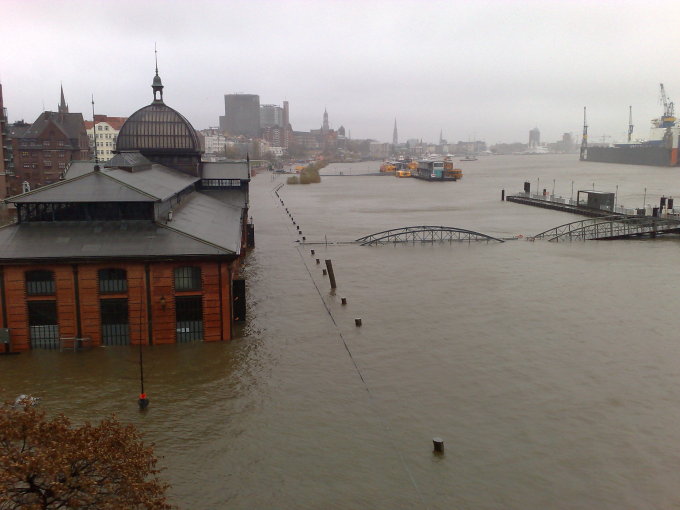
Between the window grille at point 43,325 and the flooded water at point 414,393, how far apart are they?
0.68m

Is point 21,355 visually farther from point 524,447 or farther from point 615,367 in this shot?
point 615,367

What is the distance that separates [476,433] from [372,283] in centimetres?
2183

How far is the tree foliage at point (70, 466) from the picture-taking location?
10.7 meters

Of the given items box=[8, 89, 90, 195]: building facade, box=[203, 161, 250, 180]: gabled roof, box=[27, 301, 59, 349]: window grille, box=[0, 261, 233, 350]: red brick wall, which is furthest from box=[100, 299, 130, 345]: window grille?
box=[8, 89, 90, 195]: building facade

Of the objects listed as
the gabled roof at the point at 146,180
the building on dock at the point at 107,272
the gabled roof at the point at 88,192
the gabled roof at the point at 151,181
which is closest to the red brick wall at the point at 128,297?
the building on dock at the point at 107,272

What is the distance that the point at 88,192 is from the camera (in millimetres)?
29484

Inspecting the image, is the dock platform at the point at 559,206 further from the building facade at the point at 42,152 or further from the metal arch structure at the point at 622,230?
the building facade at the point at 42,152

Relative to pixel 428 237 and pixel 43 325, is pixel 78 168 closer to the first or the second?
pixel 43 325

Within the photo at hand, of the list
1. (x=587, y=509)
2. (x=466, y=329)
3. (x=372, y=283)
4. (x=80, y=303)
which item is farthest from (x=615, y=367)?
(x=80, y=303)

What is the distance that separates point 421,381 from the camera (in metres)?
24.0

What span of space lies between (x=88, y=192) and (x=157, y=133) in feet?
74.1

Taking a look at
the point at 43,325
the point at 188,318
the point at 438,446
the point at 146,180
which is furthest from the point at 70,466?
the point at 146,180

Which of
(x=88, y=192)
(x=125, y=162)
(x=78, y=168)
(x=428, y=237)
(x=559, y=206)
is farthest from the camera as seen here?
(x=559, y=206)

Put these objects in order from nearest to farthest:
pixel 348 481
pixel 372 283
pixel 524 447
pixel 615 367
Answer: pixel 348 481 → pixel 524 447 → pixel 615 367 → pixel 372 283
